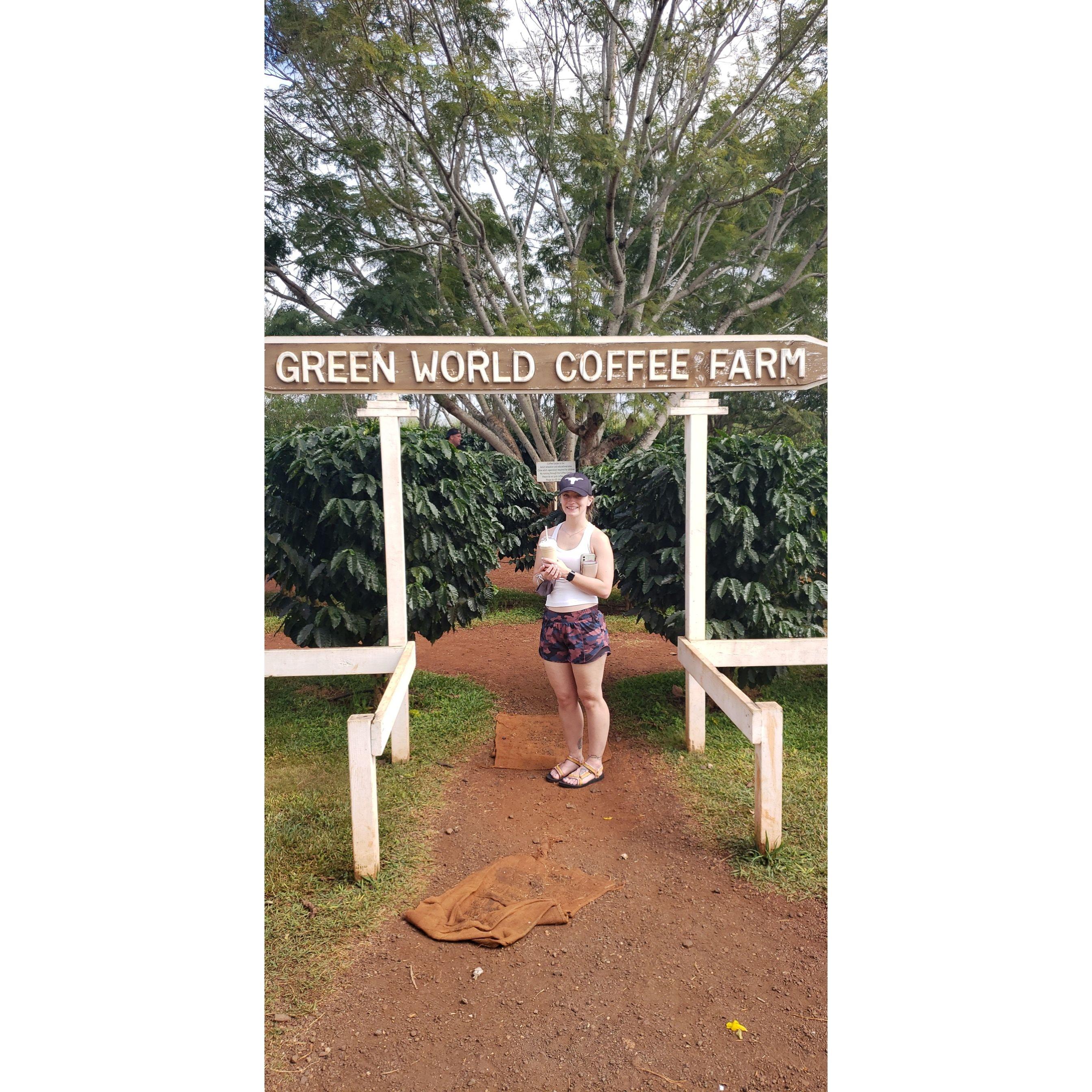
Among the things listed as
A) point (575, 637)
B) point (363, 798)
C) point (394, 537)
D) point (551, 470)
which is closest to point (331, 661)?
point (394, 537)

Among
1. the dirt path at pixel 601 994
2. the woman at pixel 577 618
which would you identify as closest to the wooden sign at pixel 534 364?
the woman at pixel 577 618

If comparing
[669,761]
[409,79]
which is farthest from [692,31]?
[669,761]

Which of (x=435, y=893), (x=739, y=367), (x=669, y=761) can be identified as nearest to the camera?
(x=435, y=893)

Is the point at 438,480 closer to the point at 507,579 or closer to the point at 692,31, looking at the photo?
the point at 507,579

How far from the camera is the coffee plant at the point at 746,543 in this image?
13.6 ft

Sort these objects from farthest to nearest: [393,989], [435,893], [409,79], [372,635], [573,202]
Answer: [573,202], [409,79], [372,635], [435,893], [393,989]

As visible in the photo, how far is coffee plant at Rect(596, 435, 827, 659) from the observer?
4160 millimetres

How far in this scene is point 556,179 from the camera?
33.9ft

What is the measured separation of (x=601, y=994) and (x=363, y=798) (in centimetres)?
109

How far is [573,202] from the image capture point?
10734 millimetres

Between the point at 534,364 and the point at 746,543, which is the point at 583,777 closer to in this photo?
the point at 746,543

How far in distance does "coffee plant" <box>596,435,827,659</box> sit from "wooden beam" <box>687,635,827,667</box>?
560 millimetres

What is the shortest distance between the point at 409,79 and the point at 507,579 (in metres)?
7.07

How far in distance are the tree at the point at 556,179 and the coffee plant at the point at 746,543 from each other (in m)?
4.41
